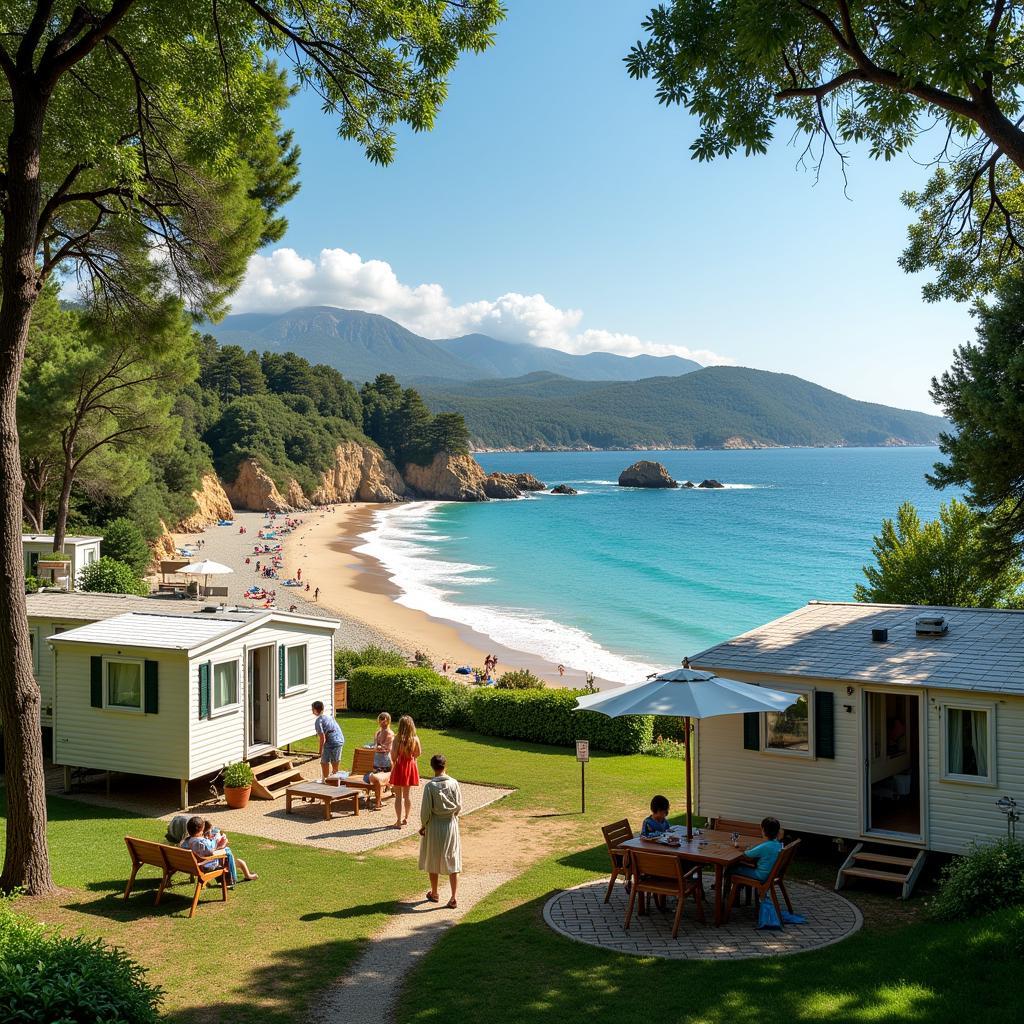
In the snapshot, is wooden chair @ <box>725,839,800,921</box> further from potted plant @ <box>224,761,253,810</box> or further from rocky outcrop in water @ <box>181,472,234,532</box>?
rocky outcrop in water @ <box>181,472,234,532</box>

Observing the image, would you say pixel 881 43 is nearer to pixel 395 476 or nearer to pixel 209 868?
pixel 209 868

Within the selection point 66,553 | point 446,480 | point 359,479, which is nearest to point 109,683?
point 66,553

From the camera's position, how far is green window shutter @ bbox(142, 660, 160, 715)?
14.7 metres

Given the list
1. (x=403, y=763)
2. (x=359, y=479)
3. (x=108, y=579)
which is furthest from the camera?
(x=359, y=479)

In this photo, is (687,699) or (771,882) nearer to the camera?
(771,882)

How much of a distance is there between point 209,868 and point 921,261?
14.2 metres

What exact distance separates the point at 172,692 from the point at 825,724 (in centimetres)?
955

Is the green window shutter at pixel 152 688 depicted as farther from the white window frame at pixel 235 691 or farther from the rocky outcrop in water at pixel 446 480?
the rocky outcrop in water at pixel 446 480

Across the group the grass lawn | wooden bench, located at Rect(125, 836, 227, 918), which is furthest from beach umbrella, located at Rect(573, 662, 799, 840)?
wooden bench, located at Rect(125, 836, 227, 918)

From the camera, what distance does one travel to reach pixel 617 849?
10.1 metres

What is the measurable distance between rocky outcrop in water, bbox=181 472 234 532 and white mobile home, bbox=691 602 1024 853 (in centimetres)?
6486

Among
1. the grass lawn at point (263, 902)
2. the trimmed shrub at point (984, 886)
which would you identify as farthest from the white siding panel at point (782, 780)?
the trimmed shrub at point (984, 886)

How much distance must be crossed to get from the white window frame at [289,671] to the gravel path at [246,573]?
54.3ft

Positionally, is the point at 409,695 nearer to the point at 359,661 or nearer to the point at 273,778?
the point at 359,661
